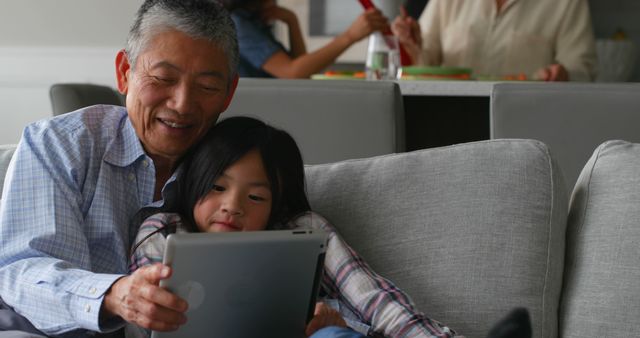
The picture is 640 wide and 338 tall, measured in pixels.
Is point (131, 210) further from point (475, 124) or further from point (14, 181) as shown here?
point (475, 124)

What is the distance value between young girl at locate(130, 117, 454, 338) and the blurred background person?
6.51 ft

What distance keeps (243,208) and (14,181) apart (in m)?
0.35

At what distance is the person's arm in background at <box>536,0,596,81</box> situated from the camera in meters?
3.52

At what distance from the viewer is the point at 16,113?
483 cm

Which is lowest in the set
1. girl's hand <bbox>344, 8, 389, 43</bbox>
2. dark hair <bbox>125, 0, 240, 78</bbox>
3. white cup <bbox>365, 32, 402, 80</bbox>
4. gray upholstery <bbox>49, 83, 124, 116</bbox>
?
white cup <bbox>365, 32, 402, 80</bbox>

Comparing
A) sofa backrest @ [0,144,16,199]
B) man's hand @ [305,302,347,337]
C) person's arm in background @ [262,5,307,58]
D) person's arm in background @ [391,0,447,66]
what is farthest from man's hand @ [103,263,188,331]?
person's arm in background @ [391,0,447,66]

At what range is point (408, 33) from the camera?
3.51m

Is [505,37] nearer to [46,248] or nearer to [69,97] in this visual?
[69,97]

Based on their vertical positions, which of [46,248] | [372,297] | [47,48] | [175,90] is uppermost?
[175,90]

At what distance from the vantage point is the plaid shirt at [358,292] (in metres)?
1.40

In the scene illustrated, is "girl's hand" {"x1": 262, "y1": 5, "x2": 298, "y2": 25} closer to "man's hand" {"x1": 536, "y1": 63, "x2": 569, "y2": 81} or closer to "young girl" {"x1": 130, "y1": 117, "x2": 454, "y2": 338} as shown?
"man's hand" {"x1": 536, "y1": 63, "x2": 569, "y2": 81}

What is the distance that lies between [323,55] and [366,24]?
0.59ft

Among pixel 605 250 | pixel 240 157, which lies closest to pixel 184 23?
pixel 240 157

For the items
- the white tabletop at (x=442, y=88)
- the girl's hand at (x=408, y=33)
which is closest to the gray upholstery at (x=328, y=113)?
the white tabletop at (x=442, y=88)
